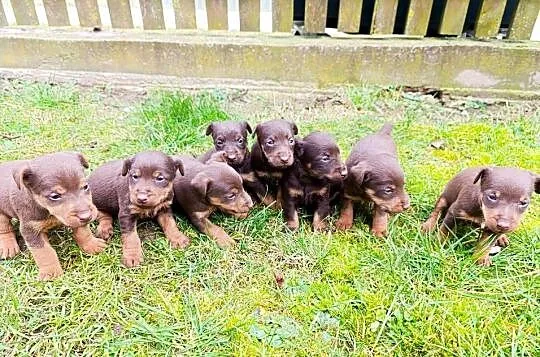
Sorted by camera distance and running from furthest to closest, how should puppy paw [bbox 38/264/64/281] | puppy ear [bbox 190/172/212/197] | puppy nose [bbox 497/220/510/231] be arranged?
puppy ear [bbox 190/172/212/197], puppy paw [bbox 38/264/64/281], puppy nose [bbox 497/220/510/231]

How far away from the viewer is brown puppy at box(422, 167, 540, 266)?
2918mm

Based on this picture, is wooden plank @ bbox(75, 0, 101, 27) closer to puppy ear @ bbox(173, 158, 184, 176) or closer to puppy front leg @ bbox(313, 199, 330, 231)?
puppy ear @ bbox(173, 158, 184, 176)

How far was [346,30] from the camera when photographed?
5.86 meters

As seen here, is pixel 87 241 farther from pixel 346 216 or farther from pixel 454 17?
pixel 454 17

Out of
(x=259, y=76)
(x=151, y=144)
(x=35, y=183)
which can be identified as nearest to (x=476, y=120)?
(x=259, y=76)

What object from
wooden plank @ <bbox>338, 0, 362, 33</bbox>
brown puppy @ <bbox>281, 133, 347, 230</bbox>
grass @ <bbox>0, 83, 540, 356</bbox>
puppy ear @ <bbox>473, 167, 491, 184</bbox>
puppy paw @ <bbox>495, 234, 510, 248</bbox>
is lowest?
grass @ <bbox>0, 83, 540, 356</bbox>

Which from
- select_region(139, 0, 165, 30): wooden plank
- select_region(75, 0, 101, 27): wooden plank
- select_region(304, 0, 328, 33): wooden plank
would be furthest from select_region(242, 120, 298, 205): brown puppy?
select_region(75, 0, 101, 27): wooden plank

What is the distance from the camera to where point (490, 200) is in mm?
2984

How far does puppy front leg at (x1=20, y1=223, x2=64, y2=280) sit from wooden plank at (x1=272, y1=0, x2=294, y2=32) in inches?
156

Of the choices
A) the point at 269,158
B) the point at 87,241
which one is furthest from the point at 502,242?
the point at 87,241

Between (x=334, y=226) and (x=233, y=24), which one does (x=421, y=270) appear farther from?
(x=233, y=24)

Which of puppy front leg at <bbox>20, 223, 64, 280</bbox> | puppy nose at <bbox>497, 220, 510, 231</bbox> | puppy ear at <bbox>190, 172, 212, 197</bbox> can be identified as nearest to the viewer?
puppy nose at <bbox>497, 220, 510, 231</bbox>

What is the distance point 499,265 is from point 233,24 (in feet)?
14.2

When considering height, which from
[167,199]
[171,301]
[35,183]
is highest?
[35,183]
